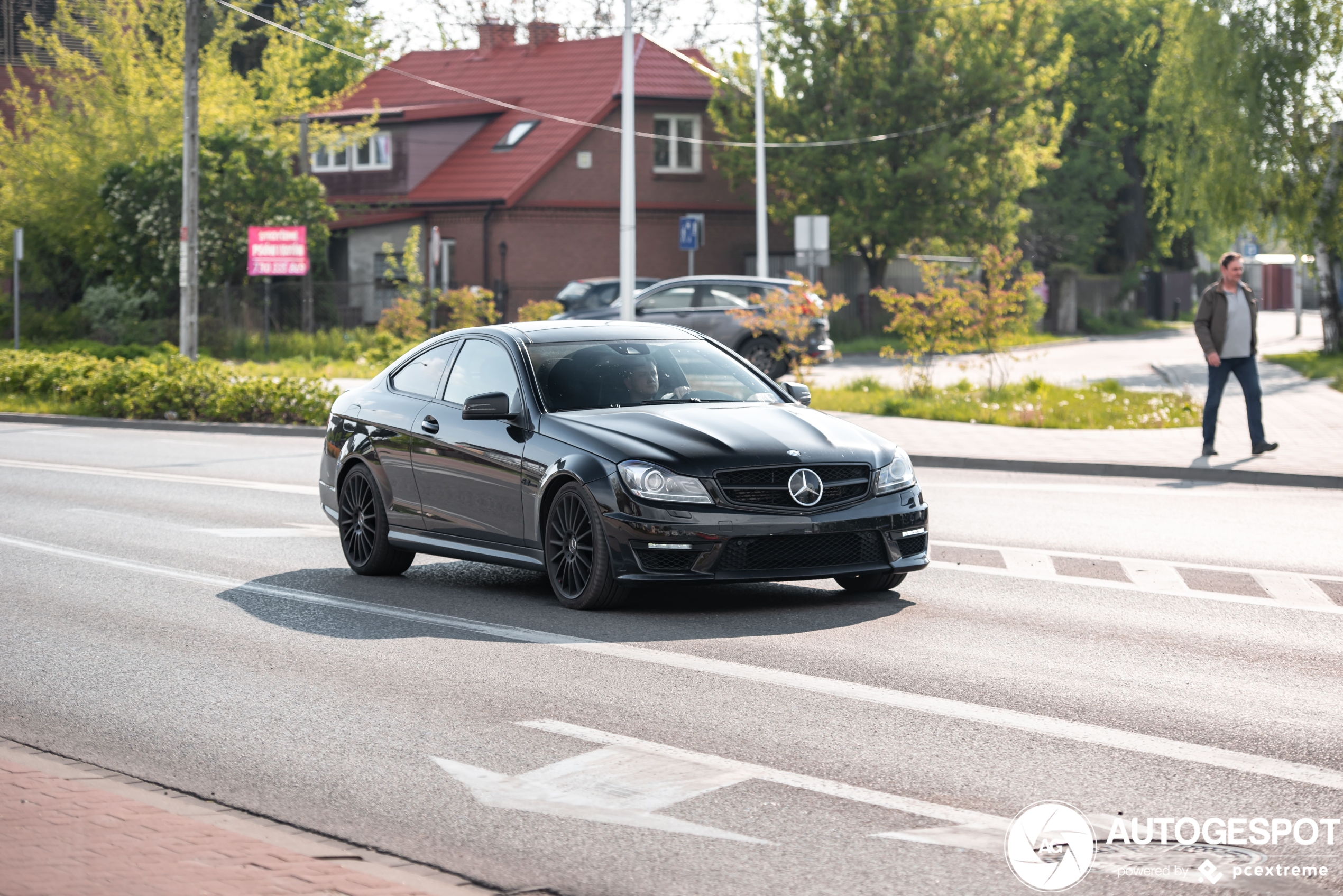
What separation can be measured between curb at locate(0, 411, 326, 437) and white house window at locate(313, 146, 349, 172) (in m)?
27.3

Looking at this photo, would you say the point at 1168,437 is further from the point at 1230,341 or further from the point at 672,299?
the point at 672,299

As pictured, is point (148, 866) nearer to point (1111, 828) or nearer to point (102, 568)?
point (1111, 828)

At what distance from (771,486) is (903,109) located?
4124cm

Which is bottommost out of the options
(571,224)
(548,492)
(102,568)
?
(102,568)

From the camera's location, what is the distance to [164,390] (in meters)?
26.6

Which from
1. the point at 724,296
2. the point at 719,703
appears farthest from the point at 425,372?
the point at 724,296

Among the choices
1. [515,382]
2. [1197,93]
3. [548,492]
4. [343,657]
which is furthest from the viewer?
[1197,93]

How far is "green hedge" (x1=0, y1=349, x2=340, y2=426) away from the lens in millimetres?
24938

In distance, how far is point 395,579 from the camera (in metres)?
10.7

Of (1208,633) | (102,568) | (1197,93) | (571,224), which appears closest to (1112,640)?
(1208,633)

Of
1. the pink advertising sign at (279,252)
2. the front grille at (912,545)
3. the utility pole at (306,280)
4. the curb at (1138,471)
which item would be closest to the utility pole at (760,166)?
the pink advertising sign at (279,252)

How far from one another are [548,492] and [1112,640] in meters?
2.96

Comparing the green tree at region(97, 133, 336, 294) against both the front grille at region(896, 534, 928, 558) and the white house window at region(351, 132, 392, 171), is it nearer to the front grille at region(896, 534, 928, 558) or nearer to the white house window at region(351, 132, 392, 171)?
the white house window at region(351, 132, 392, 171)

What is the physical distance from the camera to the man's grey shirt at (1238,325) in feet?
56.5
